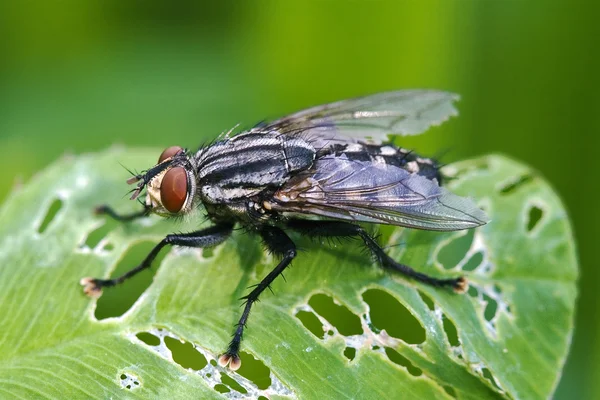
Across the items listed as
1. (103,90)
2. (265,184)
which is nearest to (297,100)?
(103,90)

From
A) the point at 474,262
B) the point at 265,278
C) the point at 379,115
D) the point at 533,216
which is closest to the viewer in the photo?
the point at 265,278

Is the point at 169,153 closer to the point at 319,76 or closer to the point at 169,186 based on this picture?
the point at 169,186

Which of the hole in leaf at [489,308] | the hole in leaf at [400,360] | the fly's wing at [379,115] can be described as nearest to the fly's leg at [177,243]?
the fly's wing at [379,115]

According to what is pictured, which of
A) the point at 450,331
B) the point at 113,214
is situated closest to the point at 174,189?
the point at 113,214

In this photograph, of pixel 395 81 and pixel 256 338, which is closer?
pixel 256 338

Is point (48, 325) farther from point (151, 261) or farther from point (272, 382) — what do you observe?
point (272, 382)

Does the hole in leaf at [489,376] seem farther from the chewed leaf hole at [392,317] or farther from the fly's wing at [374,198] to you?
the fly's wing at [374,198]

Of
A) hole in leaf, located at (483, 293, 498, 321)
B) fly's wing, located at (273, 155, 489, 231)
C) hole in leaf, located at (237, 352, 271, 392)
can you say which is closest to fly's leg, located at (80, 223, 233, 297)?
fly's wing, located at (273, 155, 489, 231)
